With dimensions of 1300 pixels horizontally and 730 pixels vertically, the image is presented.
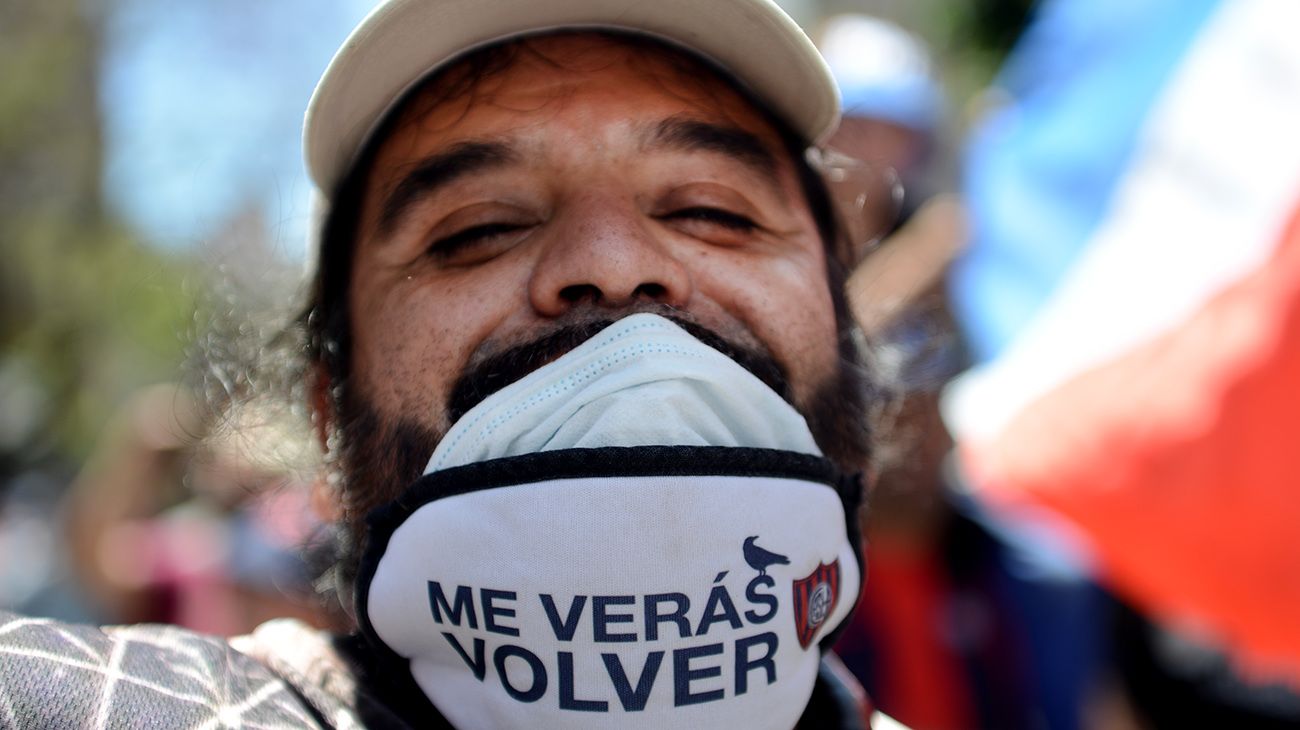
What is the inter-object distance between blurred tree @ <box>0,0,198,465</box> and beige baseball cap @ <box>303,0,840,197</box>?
1430 centimetres

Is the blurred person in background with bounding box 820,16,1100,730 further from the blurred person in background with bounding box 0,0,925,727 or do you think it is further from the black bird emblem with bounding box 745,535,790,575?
the black bird emblem with bounding box 745,535,790,575

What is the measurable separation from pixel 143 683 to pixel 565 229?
0.73 meters

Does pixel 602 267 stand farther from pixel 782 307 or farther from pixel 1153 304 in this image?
pixel 1153 304

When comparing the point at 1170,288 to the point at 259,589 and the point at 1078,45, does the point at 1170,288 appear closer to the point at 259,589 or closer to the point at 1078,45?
the point at 1078,45

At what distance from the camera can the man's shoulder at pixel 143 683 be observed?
3.18 feet

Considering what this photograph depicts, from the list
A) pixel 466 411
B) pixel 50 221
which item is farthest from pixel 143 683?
pixel 50 221

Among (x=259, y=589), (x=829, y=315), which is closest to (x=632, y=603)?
(x=829, y=315)

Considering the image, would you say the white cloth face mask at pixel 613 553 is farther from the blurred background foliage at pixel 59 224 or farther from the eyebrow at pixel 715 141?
the blurred background foliage at pixel 59 224

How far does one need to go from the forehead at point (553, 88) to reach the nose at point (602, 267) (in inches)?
7.0

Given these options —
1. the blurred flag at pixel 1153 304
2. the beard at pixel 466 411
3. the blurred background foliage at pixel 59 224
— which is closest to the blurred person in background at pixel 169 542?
the beard at pixel 466 411

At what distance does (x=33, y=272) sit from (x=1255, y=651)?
17.7 meters

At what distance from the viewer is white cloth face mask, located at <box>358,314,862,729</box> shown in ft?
3.37

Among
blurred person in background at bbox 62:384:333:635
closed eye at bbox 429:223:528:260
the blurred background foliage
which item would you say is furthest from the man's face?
the blurred background foliage

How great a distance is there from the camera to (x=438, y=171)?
1.44m
